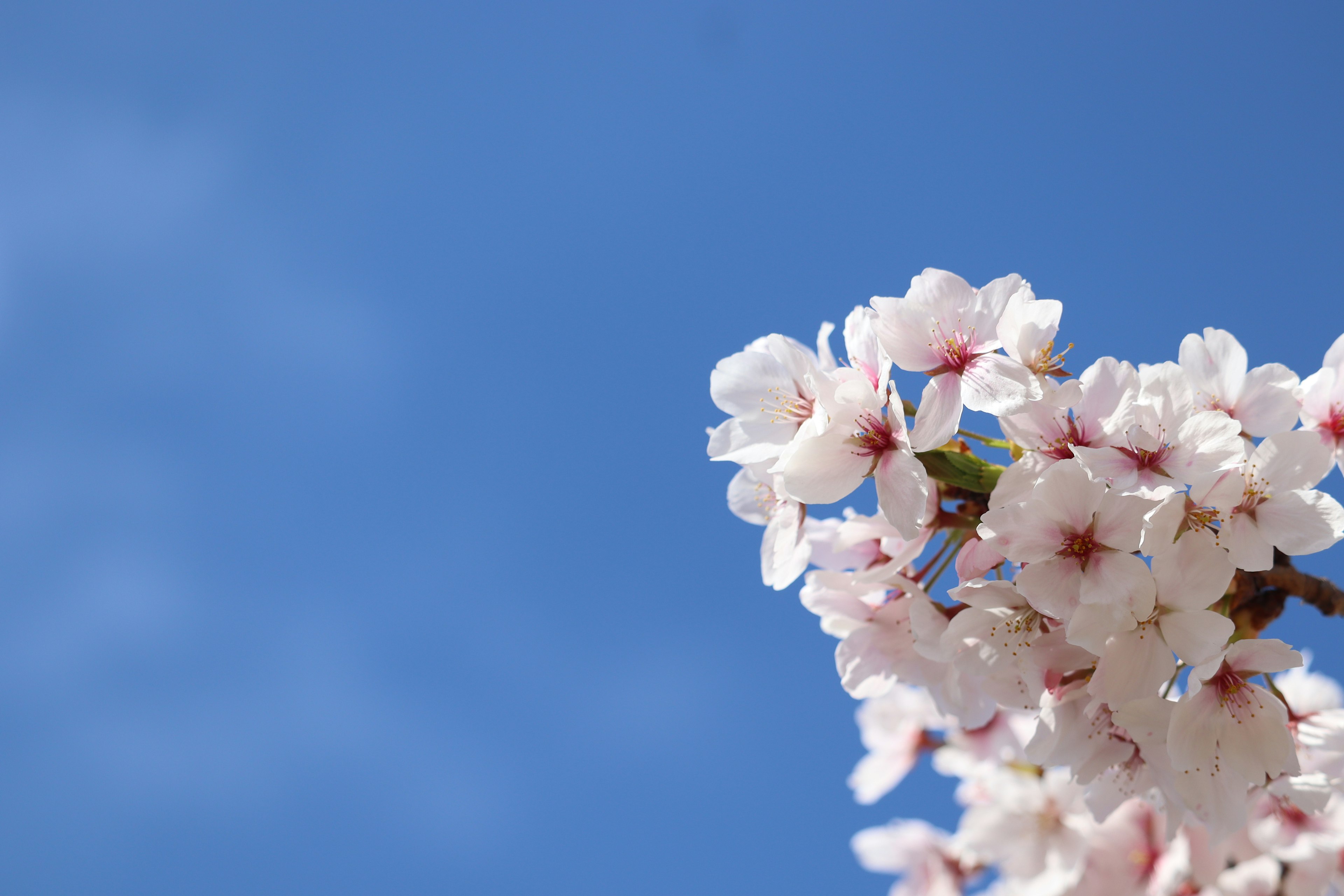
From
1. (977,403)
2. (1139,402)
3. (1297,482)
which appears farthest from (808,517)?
(1297,482)

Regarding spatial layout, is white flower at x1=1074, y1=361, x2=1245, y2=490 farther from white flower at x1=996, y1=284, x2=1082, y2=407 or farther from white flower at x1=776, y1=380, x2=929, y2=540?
white flower at x1=776, y1=380, x2=929, y2=540

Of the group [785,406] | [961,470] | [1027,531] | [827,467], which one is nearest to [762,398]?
[785,406]

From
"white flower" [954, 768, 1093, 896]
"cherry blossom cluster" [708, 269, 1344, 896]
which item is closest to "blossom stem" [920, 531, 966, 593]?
"cherry blossom cluster" [708, 269, 1344, 896]

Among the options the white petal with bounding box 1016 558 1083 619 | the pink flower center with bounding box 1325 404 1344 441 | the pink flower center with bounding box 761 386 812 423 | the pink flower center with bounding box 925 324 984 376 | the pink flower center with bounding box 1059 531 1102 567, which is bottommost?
the white petal with bounding box 1016 558 1083 619

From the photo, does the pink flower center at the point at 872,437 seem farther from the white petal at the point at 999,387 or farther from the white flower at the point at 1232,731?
the white flower at the point at 1232,731

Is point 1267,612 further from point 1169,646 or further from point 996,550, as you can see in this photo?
point 996,550

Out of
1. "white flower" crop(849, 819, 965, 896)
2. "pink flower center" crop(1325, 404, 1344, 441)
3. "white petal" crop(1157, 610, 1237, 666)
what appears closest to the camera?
"white petal" crop(1157, 610, 1237, 666)
